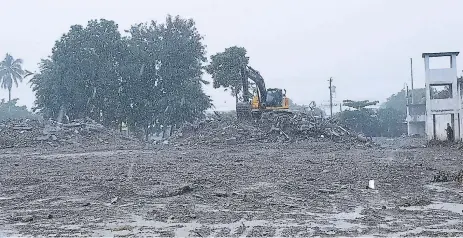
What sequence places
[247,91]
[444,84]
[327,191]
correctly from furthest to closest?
[247,91]
[444,84]
[327,191]

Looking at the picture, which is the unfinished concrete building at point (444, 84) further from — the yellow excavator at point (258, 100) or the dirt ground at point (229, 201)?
the dirt ground at point (229, 201)

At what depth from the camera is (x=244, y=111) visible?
3603 cm

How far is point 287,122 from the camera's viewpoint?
34.6 metres

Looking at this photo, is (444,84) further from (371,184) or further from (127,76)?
(127,76)

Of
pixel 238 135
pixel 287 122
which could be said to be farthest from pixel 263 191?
pixel 287 122

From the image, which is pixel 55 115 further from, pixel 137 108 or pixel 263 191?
pixel 263 191

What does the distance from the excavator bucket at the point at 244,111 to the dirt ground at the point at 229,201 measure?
62.4ft

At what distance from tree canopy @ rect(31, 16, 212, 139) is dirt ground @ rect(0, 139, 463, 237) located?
947 inches

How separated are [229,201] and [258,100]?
27006 millimetres


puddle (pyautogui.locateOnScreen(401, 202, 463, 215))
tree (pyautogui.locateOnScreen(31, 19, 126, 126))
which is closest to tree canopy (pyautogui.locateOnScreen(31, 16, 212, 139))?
tree (pyautogui.locateOnScreen(31, 19, 126, 126))

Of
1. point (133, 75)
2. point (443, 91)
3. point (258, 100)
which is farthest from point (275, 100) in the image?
point (443, 91)

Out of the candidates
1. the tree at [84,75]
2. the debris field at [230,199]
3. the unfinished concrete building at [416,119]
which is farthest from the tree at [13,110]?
the debris field at [230,199]

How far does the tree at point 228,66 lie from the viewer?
45125 mm

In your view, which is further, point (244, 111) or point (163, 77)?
point (163, 77)
